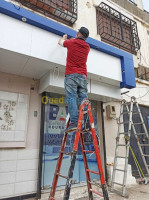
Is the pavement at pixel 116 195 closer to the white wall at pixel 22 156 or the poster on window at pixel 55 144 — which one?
the poster on window at pixel 55 144

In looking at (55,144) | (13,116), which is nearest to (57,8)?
(13,116)

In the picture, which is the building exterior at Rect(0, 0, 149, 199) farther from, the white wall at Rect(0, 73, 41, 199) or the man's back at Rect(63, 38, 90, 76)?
the man's back at Rect(63, 38, 90, 76)

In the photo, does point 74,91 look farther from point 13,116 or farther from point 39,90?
point 13,116

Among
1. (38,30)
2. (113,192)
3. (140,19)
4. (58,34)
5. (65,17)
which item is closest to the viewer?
(38,30)

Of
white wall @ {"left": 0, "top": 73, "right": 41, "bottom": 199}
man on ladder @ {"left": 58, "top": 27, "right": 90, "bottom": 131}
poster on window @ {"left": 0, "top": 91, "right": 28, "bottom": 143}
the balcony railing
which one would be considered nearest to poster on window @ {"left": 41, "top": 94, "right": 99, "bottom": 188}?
white wall @ {"left": 0, "top": 73, "right": 41, "bottom": 199}

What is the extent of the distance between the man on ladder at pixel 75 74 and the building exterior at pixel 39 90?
60 cm

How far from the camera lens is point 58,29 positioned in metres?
2.78

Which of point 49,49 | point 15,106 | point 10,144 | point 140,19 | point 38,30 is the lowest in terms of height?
point 10,144

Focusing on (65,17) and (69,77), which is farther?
(65,17)

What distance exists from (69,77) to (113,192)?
2647 mm

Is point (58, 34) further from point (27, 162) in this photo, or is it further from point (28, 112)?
point (27, 162)

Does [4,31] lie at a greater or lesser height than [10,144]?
greater

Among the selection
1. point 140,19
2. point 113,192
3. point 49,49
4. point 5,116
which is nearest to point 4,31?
point 49,49

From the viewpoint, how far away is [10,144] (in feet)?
9.51
